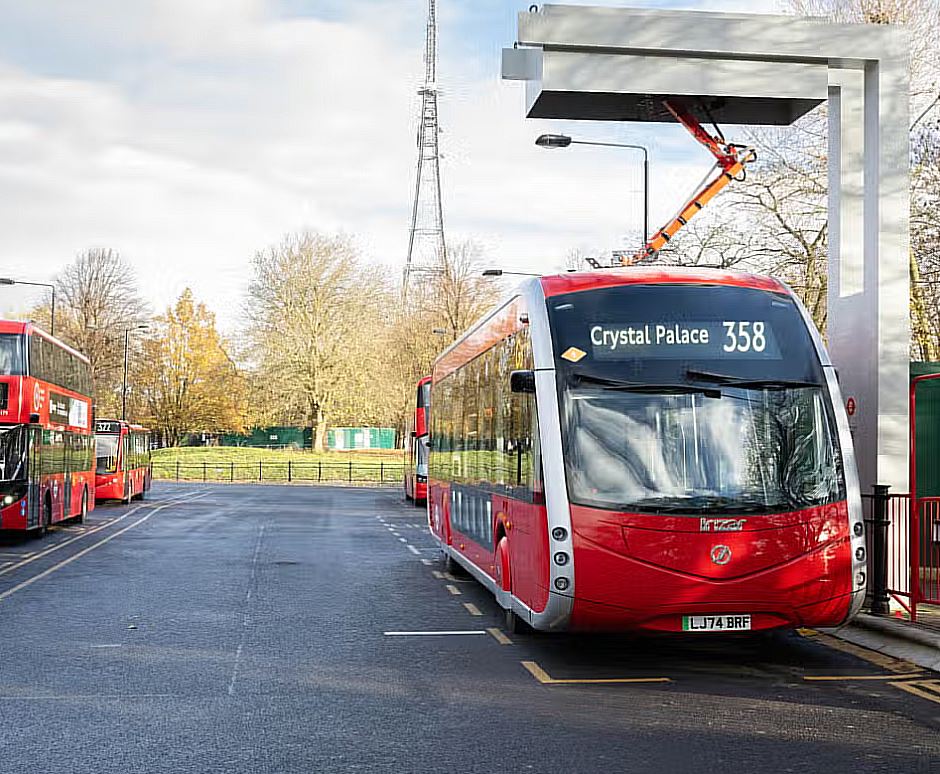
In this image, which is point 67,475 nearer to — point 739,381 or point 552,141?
point 552,141

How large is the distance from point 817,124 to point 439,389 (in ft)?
47.3

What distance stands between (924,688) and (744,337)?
300 centimetres

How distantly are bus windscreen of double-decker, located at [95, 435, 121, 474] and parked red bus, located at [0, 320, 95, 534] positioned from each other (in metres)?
13.0

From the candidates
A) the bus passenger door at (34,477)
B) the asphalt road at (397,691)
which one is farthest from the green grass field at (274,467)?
the asphalt road at (397,691)

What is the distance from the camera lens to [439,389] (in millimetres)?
18734

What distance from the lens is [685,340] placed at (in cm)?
1008

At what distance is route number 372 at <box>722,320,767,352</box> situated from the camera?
1012 cm

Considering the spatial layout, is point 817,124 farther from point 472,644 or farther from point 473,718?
point 473,718

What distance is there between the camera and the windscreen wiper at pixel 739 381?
9.92 meters

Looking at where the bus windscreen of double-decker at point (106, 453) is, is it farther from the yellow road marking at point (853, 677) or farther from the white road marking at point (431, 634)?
the yellow road marking at point (853, 677)

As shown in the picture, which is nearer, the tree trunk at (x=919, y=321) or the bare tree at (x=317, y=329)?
the tree trunk at (x=919, y=321)

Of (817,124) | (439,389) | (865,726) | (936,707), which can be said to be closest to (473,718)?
(865,726)

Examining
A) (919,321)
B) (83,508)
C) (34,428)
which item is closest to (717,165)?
(919,321)

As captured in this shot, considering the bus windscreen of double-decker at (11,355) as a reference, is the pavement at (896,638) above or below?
below
